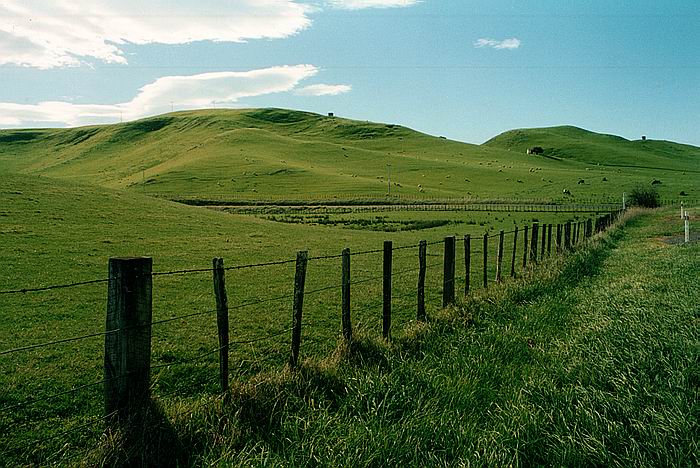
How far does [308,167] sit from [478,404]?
407ft

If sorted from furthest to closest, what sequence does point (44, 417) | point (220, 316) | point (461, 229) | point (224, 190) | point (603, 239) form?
point (224, 190), point (461, 229), point (603, 239), point (44, 417), point (220, 316)

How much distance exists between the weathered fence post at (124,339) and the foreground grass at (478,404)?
19.9 inches

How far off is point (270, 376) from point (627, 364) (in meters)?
4.94

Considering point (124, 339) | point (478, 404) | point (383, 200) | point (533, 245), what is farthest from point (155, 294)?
point (383, 200)

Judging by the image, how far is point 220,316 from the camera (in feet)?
23.2

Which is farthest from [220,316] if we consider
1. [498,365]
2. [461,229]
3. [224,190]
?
[224,190]

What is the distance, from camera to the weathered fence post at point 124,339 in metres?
5.79

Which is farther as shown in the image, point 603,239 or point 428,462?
point 603,239

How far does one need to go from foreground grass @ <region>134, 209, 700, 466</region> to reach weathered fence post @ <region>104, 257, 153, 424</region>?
505 millimetres

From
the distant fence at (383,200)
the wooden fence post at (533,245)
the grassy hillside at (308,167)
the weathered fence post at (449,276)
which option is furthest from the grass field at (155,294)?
the grassy hillside at (308,167)

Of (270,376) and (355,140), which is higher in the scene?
(355,140)

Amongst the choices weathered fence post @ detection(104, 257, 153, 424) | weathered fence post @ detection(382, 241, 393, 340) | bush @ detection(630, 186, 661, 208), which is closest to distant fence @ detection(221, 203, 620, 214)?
bush @ detection(630, 186, 661, 208)

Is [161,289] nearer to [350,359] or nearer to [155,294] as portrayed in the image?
[155,294]

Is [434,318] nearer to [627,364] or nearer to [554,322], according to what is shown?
[554,322]
